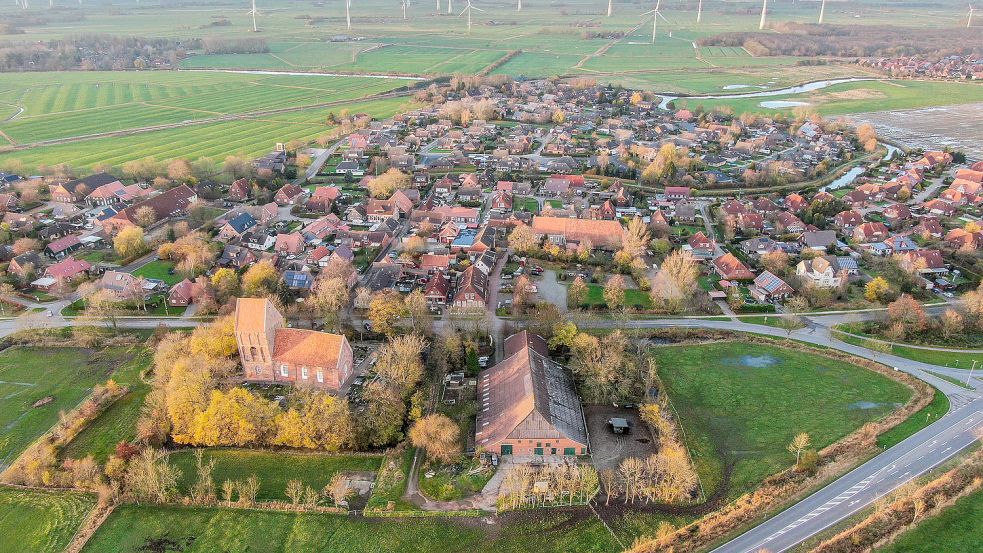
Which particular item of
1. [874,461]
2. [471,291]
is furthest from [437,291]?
[874,461]

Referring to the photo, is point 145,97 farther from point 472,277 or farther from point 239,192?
point 472,277

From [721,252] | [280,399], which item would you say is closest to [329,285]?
[280,399]

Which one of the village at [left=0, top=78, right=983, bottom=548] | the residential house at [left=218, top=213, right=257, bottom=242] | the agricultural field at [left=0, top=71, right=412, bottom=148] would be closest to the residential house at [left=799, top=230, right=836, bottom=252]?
the village at [left=0, top=78, right=983, bottom=548]

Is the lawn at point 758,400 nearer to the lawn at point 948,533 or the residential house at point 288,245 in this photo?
the lawn at point 948,533

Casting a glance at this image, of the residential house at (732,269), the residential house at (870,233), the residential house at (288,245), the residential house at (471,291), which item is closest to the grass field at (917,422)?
the residential house at (732,269)

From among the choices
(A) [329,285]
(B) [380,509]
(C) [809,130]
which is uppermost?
(C) [809,130]

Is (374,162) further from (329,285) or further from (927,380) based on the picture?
(927,380)
